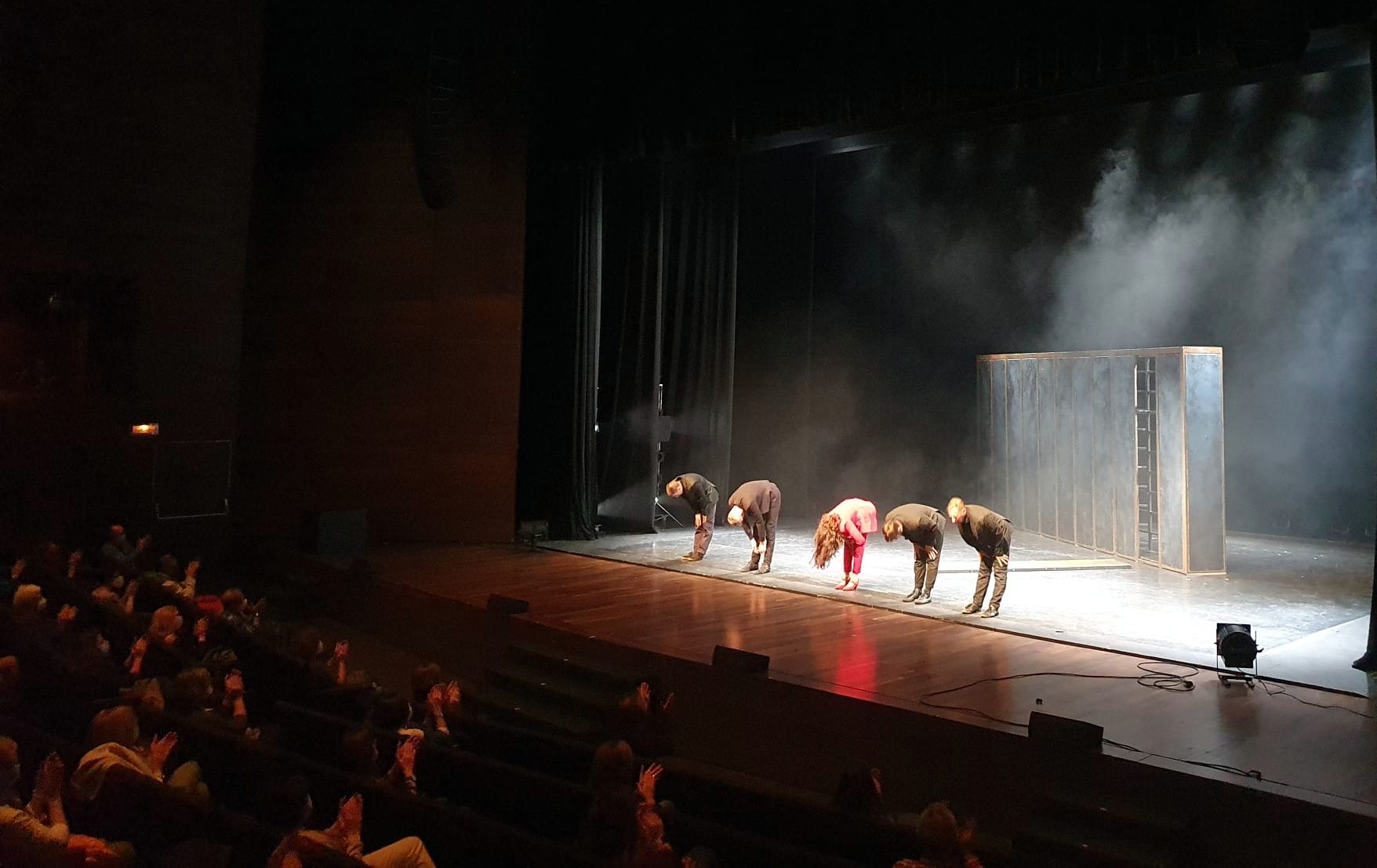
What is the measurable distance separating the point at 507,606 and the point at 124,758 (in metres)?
3.81

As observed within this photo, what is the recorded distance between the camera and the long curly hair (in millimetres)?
7945

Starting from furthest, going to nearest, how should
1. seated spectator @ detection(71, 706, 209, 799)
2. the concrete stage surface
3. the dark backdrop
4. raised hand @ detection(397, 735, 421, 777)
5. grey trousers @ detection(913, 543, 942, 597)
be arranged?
the dark backdrop → grey trousers @ detection(913, 543, 942, 597) → the concrete stage surface → raised hand @ detection(397, 735, 421, 777) → seated spectator @ detection(71, 706, 209, 799)

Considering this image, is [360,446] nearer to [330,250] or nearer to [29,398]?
[330,250]

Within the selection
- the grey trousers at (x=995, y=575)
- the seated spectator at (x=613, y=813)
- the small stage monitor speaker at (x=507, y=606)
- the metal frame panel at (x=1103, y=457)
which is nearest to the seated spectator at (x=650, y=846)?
the seated spectator at (x=613, y=813)

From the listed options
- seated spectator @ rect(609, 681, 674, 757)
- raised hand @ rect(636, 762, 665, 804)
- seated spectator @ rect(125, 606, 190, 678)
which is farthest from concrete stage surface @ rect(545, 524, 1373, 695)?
seated spectator @ rect(125, 606, 190, 678)

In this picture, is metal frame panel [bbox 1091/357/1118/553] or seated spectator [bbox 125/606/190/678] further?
metal frame panel [bbox 1091/357/1118/553]

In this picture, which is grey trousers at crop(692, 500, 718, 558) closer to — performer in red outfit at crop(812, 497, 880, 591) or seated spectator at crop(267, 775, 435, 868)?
performer in red outfit at crop(812, 497, 880, 591)

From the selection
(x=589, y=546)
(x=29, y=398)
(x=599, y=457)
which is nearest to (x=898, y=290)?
(x=599, y=457)

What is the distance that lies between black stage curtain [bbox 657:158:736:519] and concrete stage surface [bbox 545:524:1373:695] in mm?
1085

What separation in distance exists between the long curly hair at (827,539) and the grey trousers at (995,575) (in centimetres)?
114

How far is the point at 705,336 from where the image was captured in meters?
12.1

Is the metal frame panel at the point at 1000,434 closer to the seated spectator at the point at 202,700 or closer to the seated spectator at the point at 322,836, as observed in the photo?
the seated spectator at the point at 202,700

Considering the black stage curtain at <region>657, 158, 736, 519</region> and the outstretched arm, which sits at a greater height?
the black stage curtain at <region>657, 158, 736, 519</region>

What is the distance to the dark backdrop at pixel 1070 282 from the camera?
10.1 meters
